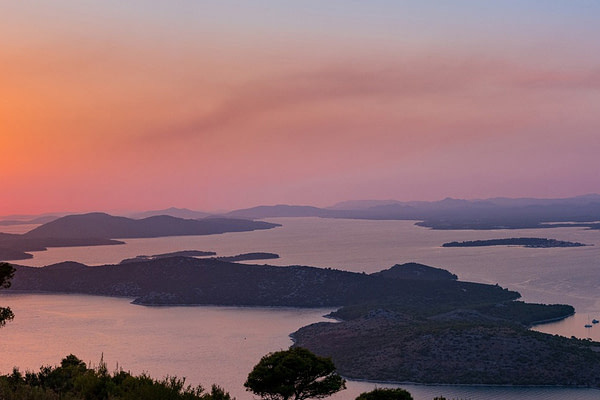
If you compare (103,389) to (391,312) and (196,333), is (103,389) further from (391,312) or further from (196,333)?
(391,312)

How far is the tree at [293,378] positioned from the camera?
118 ft

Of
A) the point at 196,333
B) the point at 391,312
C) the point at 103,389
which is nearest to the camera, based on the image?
the point at 103,389

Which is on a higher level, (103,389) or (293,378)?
(103,389)

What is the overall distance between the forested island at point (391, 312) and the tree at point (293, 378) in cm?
3659

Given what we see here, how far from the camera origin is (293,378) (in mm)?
36000

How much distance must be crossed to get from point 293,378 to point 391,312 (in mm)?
64325

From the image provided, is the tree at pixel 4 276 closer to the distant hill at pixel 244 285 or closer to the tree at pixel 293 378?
the tree at pixel 293 378

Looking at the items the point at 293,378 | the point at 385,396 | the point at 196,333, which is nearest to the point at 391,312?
the point at 196,333

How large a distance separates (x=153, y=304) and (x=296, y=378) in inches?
3926

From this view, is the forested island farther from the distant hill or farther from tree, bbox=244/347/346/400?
tree, bbox=244/347/346/400

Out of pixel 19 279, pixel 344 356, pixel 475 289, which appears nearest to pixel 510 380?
pixel 344 356

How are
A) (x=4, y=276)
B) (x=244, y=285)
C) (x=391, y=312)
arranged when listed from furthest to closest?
(x=244, y=285)
(x=391, y=312)
(x=4, y=276)

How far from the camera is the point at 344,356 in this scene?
78.7 metres

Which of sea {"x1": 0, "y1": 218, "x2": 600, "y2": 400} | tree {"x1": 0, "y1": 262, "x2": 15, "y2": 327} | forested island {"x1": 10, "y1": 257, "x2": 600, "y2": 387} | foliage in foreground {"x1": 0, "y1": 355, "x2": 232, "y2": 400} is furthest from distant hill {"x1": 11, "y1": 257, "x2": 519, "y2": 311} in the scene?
tree {"x1": 0, "y1": 262, "x2": 15, "y2": 327}
